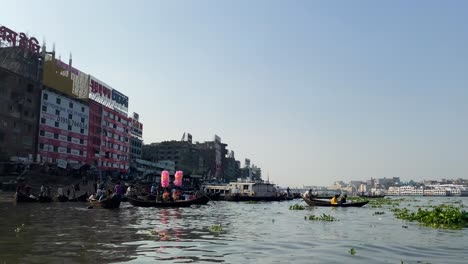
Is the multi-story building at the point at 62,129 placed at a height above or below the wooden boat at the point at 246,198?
above

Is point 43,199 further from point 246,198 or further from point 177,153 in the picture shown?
point 177,153

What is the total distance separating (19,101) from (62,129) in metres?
12.6

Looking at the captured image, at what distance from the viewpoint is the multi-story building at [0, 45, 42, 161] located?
7200cm

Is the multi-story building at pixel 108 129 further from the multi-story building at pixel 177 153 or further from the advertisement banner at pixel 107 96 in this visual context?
the multi-story building at pixel 177 153

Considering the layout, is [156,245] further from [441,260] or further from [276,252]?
[441,260]

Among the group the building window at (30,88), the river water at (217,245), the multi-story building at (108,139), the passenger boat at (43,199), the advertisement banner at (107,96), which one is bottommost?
the river water at (217,245)

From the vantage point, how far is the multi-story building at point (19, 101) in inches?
2835

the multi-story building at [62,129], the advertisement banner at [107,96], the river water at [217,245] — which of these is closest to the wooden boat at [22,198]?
the river water at [217,245]

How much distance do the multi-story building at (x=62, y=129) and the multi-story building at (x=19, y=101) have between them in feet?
6.61

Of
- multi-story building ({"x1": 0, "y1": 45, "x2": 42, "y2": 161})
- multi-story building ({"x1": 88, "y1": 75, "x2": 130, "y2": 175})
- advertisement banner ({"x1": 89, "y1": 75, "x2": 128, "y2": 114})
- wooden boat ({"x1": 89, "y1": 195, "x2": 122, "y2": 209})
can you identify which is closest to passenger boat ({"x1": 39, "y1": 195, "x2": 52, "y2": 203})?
wooden boat ({"x1": 89, "y1": 195, "x2": 122, "y2": 209})

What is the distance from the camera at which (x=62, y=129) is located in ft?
284

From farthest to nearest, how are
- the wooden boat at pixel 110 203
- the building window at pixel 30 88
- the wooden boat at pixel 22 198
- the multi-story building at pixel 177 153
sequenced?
the multi-story building at pixel 177 153, the building window at pixel 30 88, the wooden boat at pixel 22 198, the wooden boat at pixel 110 203

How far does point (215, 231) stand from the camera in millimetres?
22000

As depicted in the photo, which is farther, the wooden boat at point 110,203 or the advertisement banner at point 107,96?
the advertisement banner at point 107,96
